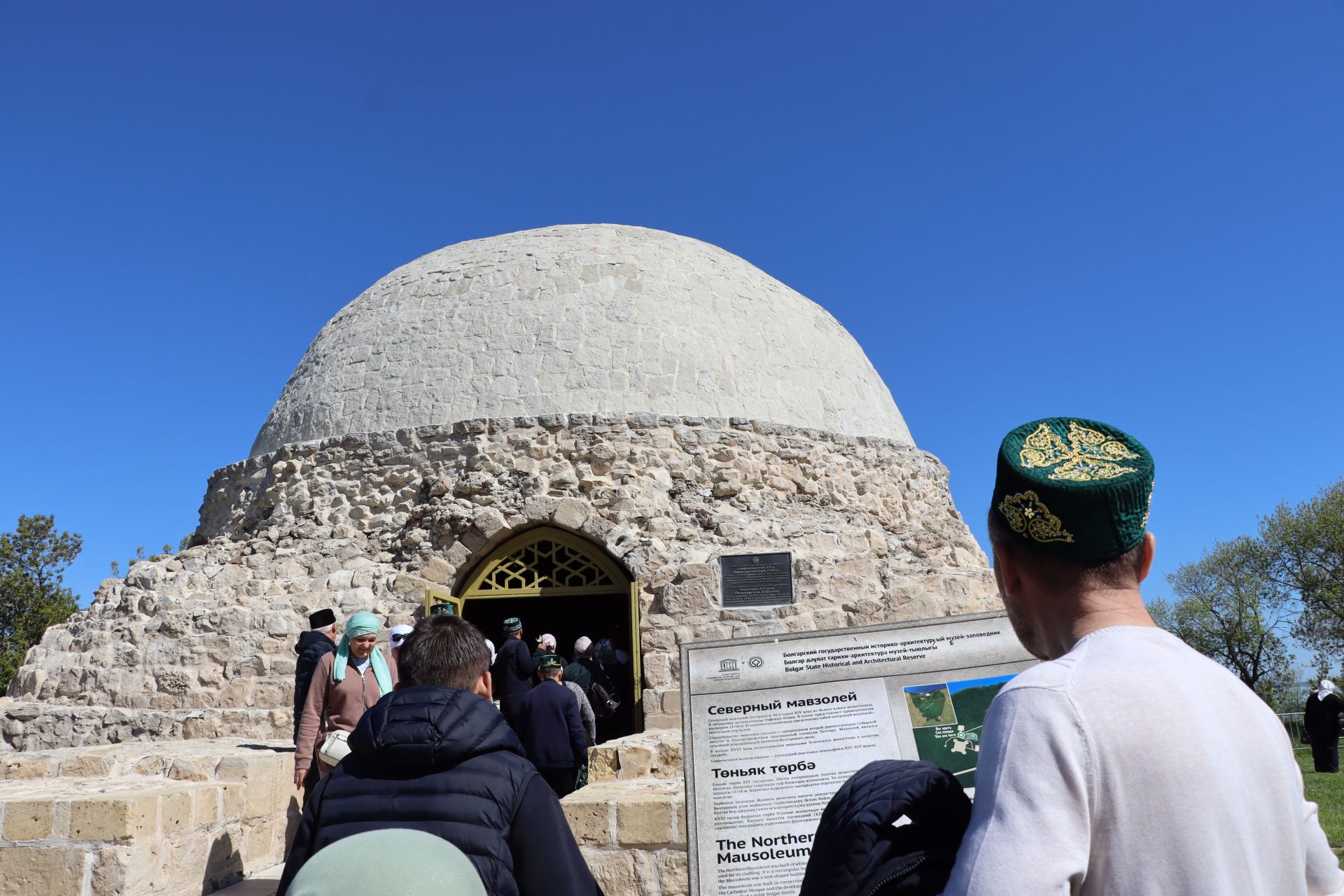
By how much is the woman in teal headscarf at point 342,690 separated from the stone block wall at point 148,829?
17 centimetres

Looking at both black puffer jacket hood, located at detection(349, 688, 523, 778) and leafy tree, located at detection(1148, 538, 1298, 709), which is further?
leafy tree, located at detection(1148, 538, 1298, 709)

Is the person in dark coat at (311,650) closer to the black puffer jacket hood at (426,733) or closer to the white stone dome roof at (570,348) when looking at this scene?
the black puffer jacket hood at (426,733)

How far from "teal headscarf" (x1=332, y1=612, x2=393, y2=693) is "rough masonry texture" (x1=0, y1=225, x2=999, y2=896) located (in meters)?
1.32

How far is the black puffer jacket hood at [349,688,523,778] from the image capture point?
2.06 m

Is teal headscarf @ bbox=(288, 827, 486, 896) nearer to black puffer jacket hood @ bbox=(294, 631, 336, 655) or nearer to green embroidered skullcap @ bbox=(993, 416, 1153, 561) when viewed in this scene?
green embroidered skullcap @ bbox=(993, 416, 1153, 561)

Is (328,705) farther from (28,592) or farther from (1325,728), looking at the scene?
(28,592)

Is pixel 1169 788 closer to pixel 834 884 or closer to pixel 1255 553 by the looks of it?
pixel 834 884

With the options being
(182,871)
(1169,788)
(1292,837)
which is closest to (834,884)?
(1169,788)

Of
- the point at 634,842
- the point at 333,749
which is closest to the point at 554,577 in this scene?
the point at 333,749

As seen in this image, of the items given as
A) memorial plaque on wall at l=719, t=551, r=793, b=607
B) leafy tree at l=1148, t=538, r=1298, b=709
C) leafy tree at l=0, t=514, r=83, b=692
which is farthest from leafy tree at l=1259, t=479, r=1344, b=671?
leafy tree at l=0, t=514, r=83, b=692

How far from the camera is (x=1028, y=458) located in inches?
54.7

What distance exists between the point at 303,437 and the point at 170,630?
2.98 m

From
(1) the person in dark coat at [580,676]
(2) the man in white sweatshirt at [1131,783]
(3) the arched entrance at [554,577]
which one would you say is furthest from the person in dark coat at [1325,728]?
(2) the man in white sweatshirt at [1131,783]

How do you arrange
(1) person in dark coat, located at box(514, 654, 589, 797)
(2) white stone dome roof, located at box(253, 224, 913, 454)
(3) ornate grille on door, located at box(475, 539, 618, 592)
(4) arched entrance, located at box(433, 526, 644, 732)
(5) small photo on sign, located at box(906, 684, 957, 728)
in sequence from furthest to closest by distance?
(2) white stone dome roof, located at box(253, 224, 913, 454) < (3) ornate grille on door, located at box(475, 539, 618, 592) < (4) arched entrance, located at box(433, 526, 644, 732) < (1) person in dark coat, located at box(514, 654, 589, 797) < (5) small photo on sign, located at box(906, 684, 957, 728)
